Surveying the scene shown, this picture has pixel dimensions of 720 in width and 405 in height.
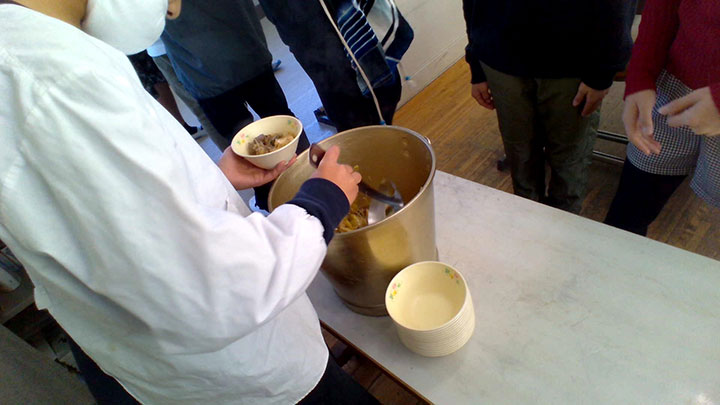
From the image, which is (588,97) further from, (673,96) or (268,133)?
(268,133)

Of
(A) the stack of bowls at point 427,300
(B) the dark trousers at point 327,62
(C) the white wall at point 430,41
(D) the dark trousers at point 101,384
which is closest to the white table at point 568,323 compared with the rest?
(A) the stack of bowls at point 427,300

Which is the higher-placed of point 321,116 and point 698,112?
point 698,112

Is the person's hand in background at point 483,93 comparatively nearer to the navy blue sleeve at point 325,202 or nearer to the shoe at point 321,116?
the navy blue sleeve at point 325,202

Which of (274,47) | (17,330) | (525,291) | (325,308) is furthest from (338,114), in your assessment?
(274,47)

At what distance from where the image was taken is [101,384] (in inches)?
30.5

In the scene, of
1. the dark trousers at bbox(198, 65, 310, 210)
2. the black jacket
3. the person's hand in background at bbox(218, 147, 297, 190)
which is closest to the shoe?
the dark trousers at bbox(198, 65, 310, 210)

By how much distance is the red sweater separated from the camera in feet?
2.37

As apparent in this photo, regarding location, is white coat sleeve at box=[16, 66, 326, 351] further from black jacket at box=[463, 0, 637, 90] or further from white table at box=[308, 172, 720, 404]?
black jacket at box=[463, 0, 637, 90]

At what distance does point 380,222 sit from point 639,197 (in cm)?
85

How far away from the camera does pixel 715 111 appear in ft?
2.14

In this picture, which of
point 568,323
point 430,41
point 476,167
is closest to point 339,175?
point 568,323

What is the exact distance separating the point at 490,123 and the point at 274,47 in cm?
252

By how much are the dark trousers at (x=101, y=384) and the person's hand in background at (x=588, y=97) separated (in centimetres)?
124

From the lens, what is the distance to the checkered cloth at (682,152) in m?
0.84
